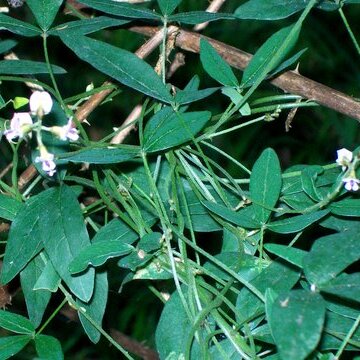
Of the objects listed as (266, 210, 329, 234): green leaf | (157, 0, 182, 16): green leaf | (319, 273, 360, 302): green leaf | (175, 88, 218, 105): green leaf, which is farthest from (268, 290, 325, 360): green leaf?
(157, 0, 182, 16): green leaf

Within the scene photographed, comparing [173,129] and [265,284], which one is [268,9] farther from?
[265,284]

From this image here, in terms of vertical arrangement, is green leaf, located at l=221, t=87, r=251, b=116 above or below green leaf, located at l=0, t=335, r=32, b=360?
above

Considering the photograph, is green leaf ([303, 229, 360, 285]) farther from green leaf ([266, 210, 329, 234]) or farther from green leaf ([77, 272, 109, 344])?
green leaf ([77, 272, 109, 344])

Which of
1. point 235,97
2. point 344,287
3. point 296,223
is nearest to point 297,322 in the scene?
point 344,287

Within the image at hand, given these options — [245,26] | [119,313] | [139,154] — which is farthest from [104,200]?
[245,26]

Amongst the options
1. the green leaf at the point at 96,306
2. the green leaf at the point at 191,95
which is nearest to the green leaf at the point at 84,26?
the green leaf at the point at 191,95

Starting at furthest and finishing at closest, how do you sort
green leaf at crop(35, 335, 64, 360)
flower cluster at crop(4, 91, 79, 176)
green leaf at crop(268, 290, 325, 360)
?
green leaf at crop(35, 335, 64, 360)
flower cluster at crop(4, 91, 79, 176)
green leaf at crop(268, 290, 325, 360)
